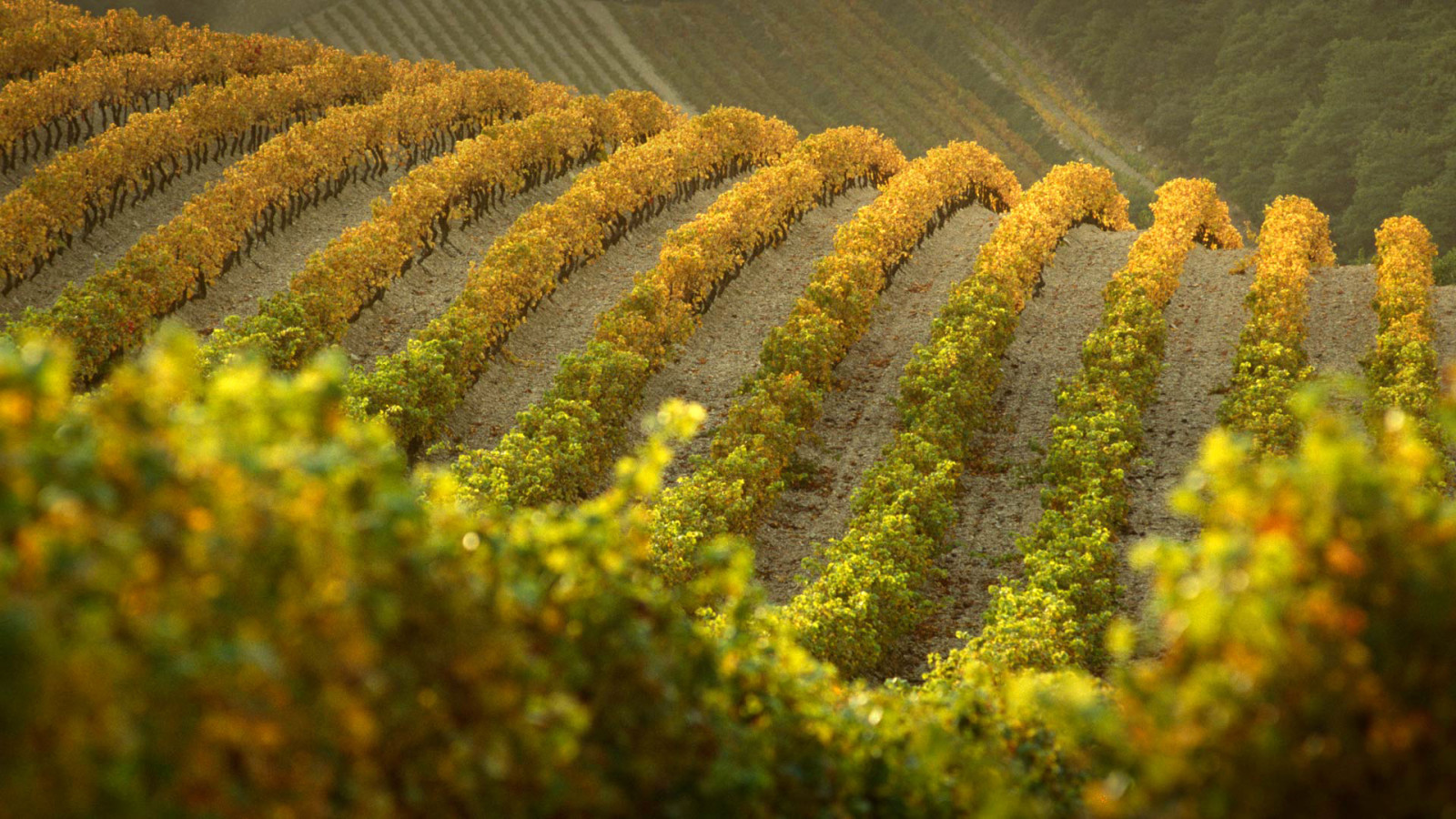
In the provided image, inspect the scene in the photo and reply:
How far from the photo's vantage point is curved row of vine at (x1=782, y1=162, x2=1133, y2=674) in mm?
17656

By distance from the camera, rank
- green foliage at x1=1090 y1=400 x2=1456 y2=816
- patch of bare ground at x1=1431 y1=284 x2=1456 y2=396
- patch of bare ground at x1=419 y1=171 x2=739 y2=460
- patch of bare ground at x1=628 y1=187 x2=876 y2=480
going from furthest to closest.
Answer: patch of bare ground at x1=1431 y1=284 x2=1456 y2=396 < patch of bare ground at x1=628 y1=187 x2=876 y2=480 < patch of bare ground at x1=419 y1=171 x2=739 y2=460 < green foliage at x1=1090 y1=400 x2=1456 y2=816

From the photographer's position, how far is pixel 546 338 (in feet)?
105

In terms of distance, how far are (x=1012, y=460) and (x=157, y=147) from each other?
30.5m

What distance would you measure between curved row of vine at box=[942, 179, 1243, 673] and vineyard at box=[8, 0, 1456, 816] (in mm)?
173

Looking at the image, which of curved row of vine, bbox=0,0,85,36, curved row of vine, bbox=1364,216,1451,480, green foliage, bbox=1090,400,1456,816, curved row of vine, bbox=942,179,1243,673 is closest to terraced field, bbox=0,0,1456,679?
curved row of vine, bbox=942,179,1243,673

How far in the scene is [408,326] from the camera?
102 feet

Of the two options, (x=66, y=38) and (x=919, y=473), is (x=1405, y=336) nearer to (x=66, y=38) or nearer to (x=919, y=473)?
(x=919, y=473)

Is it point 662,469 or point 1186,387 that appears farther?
point 1186,387

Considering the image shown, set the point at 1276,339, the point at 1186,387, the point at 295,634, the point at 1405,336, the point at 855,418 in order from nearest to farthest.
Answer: the point at 295,634 → the point at 1405,336 → the point at 855,418 → the point at 1276,339 → the point at 1186,387

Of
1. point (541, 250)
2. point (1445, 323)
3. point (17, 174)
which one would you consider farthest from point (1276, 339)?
point (17, 174)

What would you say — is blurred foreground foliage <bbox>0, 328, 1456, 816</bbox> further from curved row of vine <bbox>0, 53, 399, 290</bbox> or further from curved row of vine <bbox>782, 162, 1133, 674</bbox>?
curved row of vine <bbox>0, 53, 399, 290</bbox>

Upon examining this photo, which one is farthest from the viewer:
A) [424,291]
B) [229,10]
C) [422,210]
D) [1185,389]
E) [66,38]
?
[229,10]

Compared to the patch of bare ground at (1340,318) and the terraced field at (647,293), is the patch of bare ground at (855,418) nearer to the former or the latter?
the terraced field at (647,293)

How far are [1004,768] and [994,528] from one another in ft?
57.8
